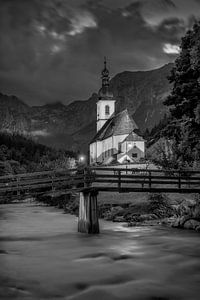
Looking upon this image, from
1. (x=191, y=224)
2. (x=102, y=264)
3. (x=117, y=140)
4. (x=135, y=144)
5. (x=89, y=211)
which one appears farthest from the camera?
(x=117, y=140)

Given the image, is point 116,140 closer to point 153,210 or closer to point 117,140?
point 117,140

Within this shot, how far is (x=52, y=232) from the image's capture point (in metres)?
29.1

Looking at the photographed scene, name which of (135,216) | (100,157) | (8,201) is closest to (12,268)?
(135,216)

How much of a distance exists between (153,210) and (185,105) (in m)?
10.9

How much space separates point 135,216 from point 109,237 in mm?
8674

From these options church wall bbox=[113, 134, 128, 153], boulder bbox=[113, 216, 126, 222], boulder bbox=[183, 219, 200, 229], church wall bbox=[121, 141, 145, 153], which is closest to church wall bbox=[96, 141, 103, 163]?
church wall bbox=[113, 134, 128, 153]

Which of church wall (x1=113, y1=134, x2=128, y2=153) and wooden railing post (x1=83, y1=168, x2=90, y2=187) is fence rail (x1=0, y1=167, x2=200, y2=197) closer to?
wooden railing post (x1=83, y1=168, x2=90, y2=187)

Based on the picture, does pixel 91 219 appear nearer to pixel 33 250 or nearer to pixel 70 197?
pixel 33 250

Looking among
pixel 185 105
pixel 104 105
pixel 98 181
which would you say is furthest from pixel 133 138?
pixel 98 181

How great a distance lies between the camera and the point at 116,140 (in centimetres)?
10450

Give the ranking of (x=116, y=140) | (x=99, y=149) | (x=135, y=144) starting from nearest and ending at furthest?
(x=135, y=144)
(x=116, y=140)
(x=99, y=149)

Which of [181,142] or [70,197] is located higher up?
[181,142]

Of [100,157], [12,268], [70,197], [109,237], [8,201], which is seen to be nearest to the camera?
[12,268]

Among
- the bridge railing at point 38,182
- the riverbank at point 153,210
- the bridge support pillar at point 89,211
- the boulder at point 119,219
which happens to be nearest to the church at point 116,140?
the riverbank at point 153,210
